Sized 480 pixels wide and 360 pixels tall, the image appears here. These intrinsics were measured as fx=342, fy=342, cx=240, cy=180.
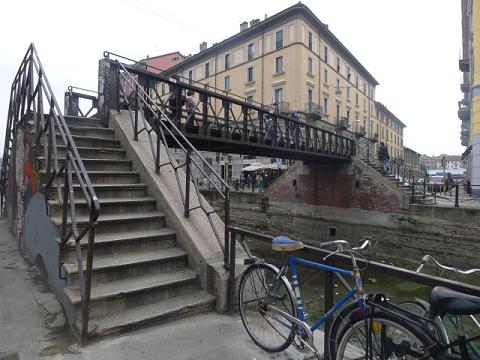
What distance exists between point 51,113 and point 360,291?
12.8 feet

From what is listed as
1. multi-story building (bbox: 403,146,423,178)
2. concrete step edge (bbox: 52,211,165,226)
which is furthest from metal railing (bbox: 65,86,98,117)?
multi-story building (bbox: 403,146,423,178)

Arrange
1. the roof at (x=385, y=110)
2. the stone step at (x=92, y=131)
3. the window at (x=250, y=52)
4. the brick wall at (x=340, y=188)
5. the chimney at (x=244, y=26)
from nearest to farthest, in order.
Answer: the stone step at (x=92, y=131) < the brick wall at (x=340, y=188) < the window at (x=250, y=52) < the chimney at (x=244, y=26) < the roof at (x=385, y=110)

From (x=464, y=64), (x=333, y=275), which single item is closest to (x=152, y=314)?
(x=333, y=275)

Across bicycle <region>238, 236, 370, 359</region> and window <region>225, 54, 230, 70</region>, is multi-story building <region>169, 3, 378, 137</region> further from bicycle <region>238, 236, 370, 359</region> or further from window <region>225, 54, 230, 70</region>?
bicycle <region>238, 236, 370, 359</region>

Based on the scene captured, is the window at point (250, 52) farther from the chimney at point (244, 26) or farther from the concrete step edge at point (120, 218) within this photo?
the concrete step edge at point (120, 218)

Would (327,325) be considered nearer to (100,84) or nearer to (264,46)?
(100,84)

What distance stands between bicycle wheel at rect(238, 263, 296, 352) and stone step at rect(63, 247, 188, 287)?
96 centimetres

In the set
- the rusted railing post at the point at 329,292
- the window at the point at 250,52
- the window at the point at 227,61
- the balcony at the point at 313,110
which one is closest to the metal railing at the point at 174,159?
the rusted railing post at the point at 329,292

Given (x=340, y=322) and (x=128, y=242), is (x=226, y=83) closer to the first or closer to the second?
(x=128, y=242)

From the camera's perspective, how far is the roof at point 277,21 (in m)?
29.8

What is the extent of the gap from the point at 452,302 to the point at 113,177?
4.41 meters

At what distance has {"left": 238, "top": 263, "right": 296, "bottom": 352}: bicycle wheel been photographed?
2855 millimetres

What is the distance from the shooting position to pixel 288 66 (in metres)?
30.0

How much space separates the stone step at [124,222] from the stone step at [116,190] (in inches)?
16.9
